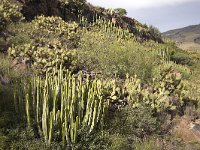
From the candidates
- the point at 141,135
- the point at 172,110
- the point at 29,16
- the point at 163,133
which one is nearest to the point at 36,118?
the point at 141,135

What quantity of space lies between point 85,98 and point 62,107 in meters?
1.47

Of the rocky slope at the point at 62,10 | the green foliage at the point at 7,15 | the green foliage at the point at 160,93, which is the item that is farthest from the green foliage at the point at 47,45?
the green foliage at the point at 160,93

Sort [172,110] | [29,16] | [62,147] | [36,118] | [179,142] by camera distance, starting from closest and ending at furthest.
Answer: [62,147], [36,118], [179,142], [172,110], [29,16]

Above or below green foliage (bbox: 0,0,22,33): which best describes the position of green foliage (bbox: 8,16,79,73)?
below

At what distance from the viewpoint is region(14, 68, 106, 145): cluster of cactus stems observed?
8.94 metres

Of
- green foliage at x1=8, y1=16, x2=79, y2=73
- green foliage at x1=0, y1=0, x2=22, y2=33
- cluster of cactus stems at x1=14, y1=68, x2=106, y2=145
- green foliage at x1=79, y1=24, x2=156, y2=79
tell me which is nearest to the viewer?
cluster of cactus stems at x1=14, y1=68, x2=106, y2=145

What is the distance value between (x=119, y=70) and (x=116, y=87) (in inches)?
102

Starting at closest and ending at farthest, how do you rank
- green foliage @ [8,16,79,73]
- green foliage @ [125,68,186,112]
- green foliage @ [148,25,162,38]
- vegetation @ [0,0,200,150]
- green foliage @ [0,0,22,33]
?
1. vegetation @ [0,0,200,150]
2. green foliage @ [125,68,186,112]
3. green foliage @ [8,16,79,73]
4. green foliage @ [0,0,22,33]
5. green foliage @ [148,25,162,38]

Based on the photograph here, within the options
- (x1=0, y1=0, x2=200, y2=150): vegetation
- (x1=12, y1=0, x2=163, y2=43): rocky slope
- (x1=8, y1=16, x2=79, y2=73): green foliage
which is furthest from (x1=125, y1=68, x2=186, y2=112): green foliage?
(x1=12, y1=0, x2=163, y2=43): rocky slope

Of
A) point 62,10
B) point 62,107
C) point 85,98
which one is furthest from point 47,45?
point 62,10

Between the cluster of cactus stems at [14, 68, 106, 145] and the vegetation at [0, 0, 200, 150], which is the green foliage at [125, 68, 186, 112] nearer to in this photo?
the vegetation at [0, 0, 200, 150]

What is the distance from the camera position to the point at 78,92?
32.8 feet

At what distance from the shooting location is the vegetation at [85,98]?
9.07m

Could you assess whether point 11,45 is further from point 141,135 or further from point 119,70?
point 141,135
